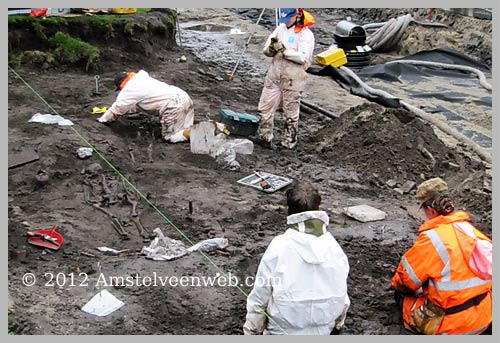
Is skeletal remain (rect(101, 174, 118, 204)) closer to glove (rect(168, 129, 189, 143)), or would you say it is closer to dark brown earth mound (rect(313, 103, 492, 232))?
glove (rect(168, 129, 189, 143))

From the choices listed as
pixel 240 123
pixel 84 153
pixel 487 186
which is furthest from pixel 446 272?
pixel 240 123

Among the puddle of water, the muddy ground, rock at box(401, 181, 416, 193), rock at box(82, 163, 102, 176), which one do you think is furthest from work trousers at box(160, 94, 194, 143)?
the puddle of water

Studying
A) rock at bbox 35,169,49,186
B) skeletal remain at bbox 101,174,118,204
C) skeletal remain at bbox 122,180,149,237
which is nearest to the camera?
skeletal remain at bbox 122,180,149,237

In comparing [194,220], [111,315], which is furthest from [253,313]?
[194,220]

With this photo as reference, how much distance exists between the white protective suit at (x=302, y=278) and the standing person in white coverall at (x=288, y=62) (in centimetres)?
537

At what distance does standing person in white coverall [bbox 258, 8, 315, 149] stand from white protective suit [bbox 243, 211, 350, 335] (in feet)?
17.6

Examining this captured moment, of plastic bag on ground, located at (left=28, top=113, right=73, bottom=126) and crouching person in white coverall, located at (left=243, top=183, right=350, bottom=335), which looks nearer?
crouching person in white coverall, located at (left=243, top=183, right=350, bottom=335)

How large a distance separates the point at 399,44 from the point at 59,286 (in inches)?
577

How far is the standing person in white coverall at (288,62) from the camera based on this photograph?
30.9ft

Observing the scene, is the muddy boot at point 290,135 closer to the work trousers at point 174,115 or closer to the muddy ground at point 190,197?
the muddy ground at point 190,197

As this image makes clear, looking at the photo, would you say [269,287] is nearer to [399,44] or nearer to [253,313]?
[253,313]

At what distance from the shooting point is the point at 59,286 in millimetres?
5645

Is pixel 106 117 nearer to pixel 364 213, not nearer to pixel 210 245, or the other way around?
pixel 210 245

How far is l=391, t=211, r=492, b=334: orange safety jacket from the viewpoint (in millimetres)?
4629
